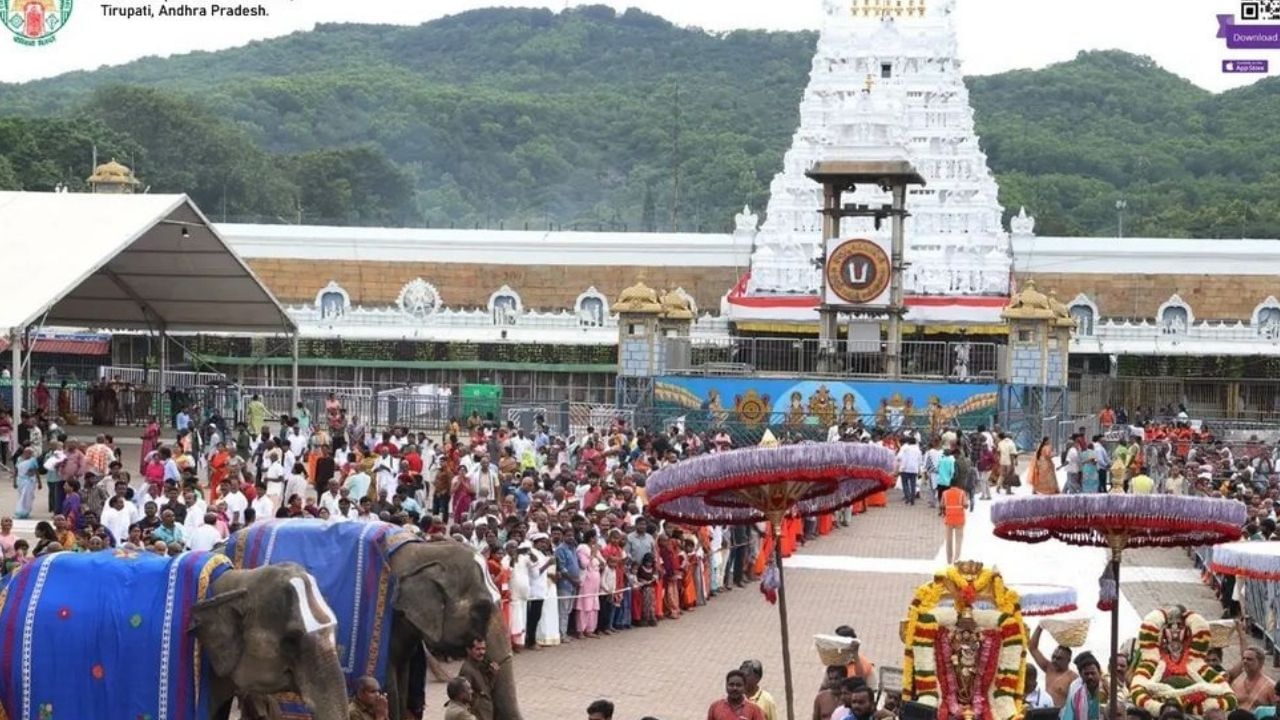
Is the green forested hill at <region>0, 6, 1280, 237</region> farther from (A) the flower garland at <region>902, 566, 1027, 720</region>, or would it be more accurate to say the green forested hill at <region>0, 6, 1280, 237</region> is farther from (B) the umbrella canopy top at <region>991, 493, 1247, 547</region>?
(A) the flower garland at <region>902, 566, 1027, 720</region>

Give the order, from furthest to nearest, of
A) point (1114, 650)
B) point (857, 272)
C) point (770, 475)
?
point (857, 272) → point (770, 475) → point (1114, 650)

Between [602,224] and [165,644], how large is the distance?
3990 inches

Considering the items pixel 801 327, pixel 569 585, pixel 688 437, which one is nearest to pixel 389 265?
pixel 801 327

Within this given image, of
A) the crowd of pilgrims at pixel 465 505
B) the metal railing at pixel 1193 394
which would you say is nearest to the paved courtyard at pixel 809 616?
the crowd of pilgrims at pixel 465 505

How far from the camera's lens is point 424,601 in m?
11.1

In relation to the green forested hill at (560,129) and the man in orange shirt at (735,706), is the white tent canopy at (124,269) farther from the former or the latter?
the green forested hill at (560,129)

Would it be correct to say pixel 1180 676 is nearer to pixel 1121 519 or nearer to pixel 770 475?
pixel 1121 519

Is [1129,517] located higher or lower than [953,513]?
higher

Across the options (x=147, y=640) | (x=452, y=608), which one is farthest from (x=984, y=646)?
(x=147, y=640)

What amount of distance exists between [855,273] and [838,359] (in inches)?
68.1

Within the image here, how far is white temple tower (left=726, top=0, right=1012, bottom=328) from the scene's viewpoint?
174 feet

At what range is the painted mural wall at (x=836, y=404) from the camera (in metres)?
37.7

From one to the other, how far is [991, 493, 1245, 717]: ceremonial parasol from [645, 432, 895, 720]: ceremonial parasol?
0.81 m

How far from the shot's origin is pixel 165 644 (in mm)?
9570
